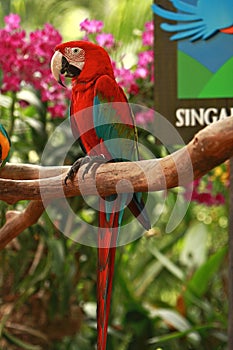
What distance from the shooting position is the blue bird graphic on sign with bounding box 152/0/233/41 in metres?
1.59

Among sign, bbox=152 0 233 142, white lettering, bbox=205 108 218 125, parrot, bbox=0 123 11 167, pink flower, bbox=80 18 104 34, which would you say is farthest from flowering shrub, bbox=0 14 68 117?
parrot, bbox=0 123 11 167

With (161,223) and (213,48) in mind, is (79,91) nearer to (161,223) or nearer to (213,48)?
(213,48)

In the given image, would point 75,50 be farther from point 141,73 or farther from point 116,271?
point 116,271

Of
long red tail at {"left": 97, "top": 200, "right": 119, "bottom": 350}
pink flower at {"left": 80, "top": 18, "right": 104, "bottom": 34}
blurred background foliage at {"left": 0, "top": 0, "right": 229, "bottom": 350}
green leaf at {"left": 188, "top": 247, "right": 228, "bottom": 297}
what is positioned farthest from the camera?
green leaf at {"left": 188, "top": 247, "right": 228, "bottom": 297}

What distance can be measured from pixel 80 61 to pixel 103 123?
106mm

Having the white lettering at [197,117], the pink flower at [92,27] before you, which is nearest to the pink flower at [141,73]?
the pink flower at [92,27]

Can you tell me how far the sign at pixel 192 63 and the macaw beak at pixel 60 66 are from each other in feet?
1.75

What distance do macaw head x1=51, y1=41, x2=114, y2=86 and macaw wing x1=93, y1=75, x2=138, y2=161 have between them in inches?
0.7

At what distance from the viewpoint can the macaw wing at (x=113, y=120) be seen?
1101mm

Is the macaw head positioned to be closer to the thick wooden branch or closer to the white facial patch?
the white facial patch

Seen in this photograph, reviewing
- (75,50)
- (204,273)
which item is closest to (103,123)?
(75,50)

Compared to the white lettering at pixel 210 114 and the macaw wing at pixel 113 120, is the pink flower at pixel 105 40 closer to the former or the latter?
the white lettering at pixel 210 114

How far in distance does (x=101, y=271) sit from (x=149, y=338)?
1.08 m

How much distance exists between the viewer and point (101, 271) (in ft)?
3.56
